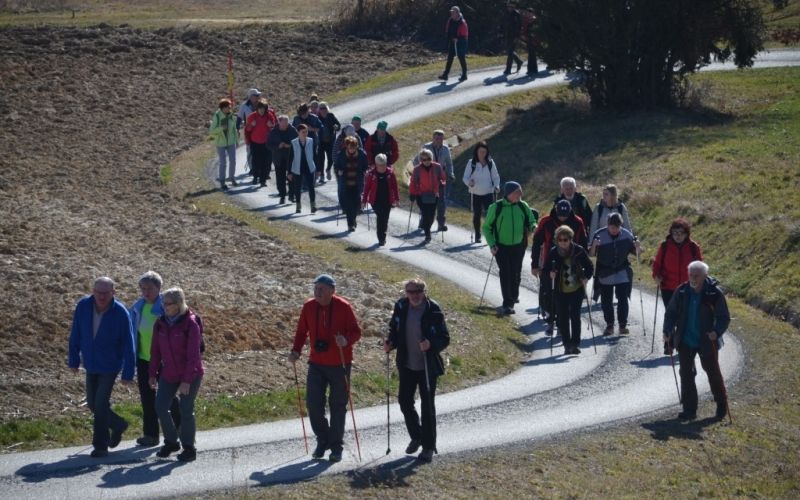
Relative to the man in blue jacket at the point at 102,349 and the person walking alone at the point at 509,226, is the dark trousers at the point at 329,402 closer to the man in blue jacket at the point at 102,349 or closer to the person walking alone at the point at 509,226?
the man in blue jacket at the point at 102,349

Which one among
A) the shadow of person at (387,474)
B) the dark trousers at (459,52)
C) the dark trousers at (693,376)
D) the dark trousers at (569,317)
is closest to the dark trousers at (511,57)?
the dark trousers at (459,52)

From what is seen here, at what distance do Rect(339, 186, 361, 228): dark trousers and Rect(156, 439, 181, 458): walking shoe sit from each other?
12991mm

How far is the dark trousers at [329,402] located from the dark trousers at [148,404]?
1421 millimetres

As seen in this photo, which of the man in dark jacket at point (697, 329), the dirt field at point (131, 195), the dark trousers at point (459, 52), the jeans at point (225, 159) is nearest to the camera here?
the man in dark jacket at point (697, 329)

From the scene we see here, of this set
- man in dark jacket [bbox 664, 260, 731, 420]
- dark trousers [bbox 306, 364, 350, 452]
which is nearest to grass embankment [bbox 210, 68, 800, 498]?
man in dark jacket [bbox 664, 260, 731, 420]

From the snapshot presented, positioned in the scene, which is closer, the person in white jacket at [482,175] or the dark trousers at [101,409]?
the dark trousers at [101,409]

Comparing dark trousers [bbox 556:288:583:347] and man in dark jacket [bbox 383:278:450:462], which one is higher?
man in dark jacket [bbox 383:278:450:462]

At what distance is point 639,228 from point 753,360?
8842 millimetres

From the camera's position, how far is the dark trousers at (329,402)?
→ 44.7 ft

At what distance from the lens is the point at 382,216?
83.2 ft

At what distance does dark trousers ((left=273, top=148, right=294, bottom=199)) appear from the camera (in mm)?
28750

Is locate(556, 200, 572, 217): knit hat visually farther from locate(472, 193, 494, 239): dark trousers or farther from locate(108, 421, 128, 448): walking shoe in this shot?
locate(108, 421, 128, 448): walking shoe

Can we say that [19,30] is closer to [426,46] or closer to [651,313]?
[426,46]

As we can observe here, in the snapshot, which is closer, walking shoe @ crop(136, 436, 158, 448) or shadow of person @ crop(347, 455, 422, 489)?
shadow of person @ crop(347, 455, 422, 489)
